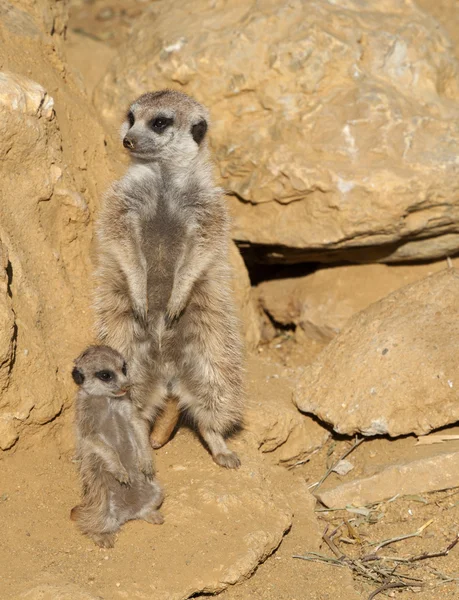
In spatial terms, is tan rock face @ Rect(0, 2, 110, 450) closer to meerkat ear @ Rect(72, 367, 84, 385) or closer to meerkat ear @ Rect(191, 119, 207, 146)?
meerkat ear @ Rect(72, 367, 84, 385)

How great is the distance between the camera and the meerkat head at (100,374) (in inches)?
106

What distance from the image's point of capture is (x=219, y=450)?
307 centimetres

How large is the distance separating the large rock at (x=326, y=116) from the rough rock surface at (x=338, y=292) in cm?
12

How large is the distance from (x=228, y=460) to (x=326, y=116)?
1.73 metres

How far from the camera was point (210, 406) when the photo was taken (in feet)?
10.2

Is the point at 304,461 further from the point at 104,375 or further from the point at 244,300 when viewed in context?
the point at 104,375

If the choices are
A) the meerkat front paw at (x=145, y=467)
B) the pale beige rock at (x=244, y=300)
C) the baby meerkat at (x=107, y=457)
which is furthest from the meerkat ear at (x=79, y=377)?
the pale beige rock at (x=244, y=300)

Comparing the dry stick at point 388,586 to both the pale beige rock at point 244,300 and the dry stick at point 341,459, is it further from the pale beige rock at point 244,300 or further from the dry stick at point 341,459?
the pale beige rock at point 244,300

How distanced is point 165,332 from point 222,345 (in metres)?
0.22

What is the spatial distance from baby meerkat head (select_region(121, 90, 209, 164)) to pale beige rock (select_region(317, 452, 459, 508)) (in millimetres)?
1430

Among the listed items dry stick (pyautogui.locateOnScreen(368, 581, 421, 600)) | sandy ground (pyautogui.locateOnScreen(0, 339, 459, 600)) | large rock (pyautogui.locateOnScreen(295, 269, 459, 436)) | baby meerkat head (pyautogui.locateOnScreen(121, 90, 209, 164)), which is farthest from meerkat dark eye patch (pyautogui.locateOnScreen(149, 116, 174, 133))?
dry stick (pyautogui.locateOnScreen(368, 581, 421, 600))

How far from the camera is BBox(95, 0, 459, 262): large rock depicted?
378 centimetres

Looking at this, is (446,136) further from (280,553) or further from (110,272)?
(280,553)

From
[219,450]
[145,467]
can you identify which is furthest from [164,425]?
[145,467]
